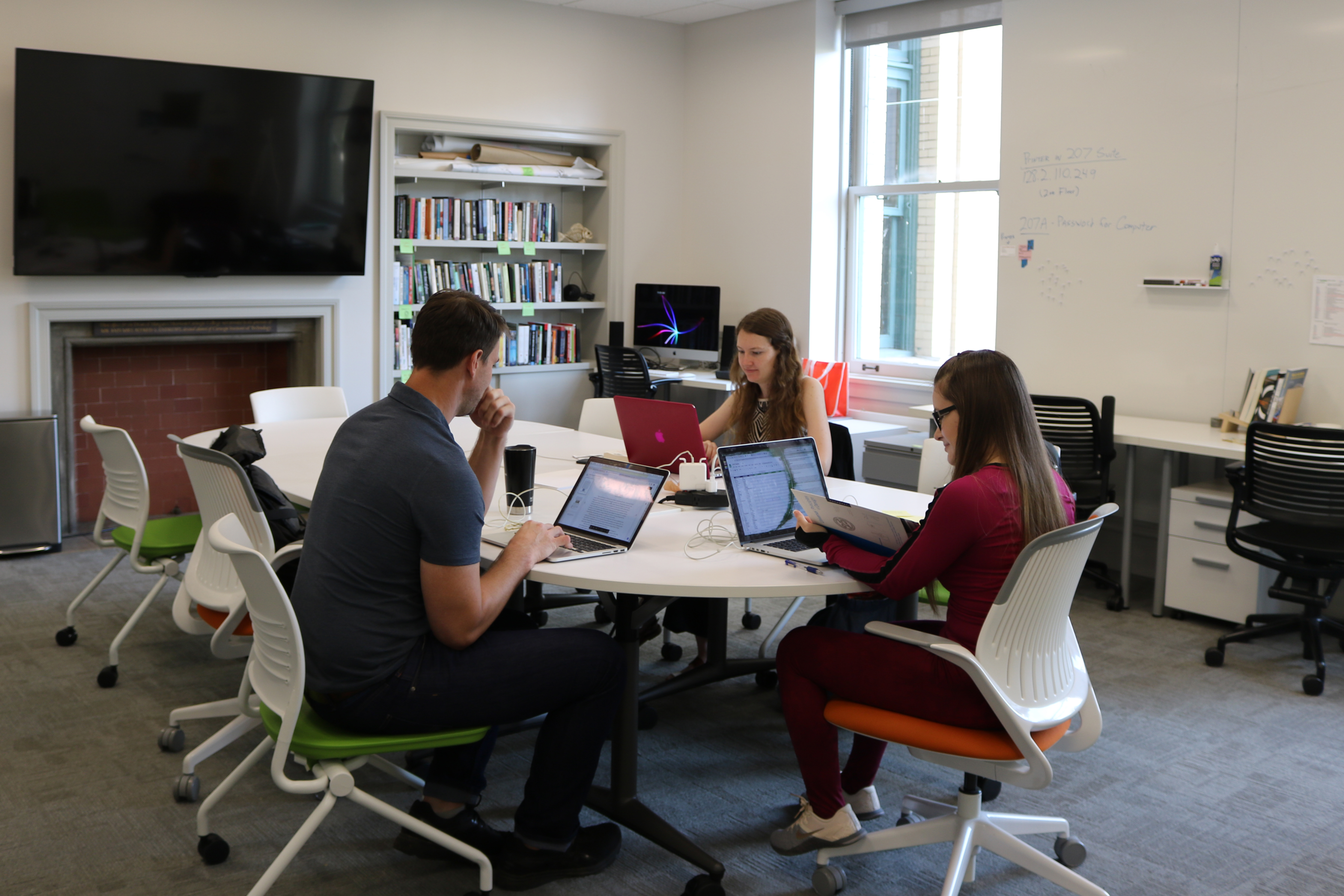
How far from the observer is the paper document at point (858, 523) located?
2414 mm

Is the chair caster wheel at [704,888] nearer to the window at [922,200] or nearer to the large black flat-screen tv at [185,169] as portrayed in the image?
the window at [922,200]

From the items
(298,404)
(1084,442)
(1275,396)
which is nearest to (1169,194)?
(1275,396)

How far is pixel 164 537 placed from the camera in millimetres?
3770

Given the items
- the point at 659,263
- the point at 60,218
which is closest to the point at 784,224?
the point at 659,263

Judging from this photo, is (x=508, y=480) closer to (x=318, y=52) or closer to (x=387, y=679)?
(x=387, y=679)

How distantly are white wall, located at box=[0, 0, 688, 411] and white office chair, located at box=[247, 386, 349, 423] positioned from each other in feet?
4.23

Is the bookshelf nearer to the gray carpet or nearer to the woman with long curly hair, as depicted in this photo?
the gray carpet

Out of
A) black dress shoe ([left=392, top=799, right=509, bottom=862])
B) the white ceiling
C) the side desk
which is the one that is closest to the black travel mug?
black dress shoe ([left=392, top=799, right=509, bottom=862])

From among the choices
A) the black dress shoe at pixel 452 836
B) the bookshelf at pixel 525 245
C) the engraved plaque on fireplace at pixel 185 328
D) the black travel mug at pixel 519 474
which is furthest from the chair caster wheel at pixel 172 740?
the bookshelf at pixel 525 245

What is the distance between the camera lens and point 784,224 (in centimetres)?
679

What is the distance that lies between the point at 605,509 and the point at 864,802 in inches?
36.4

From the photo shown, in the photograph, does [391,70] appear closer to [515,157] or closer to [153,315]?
[515,157]

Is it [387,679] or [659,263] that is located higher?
[659,263]

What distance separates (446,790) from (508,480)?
2.88ft
